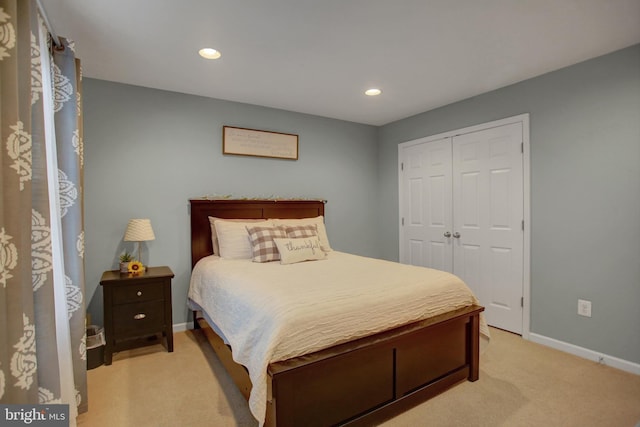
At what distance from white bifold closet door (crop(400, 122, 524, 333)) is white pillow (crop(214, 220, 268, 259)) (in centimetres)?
221

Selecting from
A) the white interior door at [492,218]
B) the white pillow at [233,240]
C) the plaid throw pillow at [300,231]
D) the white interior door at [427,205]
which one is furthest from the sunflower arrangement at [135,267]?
the white interior door at [492,218]

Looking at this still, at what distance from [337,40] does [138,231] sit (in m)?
2.28

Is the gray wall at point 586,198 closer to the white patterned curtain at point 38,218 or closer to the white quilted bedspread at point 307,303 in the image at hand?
the white quilted bedspread at point 307,303

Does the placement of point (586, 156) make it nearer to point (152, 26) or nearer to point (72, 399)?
point (152, 26)

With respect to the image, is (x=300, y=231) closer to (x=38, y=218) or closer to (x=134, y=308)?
(x=134, y=308)

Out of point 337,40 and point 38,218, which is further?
point 337,40

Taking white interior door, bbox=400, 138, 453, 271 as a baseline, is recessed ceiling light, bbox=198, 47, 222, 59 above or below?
above

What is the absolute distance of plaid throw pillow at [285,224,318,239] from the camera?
124 inches

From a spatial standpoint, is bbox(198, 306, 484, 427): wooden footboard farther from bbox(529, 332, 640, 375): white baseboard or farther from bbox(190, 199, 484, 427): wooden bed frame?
bbox(529, 332, 640, 375): white baseboard

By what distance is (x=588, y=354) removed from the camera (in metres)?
2.59

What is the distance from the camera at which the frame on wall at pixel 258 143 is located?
11.4 ft

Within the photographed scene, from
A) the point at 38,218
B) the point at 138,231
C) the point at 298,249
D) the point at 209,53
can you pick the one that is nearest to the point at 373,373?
the point at 298,249

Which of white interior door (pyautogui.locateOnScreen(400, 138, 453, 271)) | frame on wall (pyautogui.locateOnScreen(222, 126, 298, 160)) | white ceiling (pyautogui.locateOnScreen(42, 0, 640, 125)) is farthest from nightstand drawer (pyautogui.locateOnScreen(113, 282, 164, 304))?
white interior door (pyautogui.locateOnScreen(400, 138, 453, 271))

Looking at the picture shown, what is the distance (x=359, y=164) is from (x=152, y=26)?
2.99 metres
